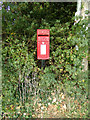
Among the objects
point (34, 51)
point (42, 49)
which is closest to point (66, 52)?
point (42, 49)

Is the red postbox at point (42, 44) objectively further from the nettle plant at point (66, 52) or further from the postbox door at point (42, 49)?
the nettle plant at point (66, 52)

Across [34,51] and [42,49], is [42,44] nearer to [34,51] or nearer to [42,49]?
[42,49]

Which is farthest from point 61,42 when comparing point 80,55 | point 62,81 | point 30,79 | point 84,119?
point 84,119

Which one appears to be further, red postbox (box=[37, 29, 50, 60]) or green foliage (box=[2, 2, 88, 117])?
green foliage (box=[2, 2, 88, 117])

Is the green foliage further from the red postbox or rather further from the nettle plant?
the red postbox

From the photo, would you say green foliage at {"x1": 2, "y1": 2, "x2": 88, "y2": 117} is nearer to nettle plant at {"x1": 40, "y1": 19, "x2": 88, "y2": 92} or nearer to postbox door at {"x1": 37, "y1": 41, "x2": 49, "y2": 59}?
nettle plant at {"x1": 40, "y1": 19, "x2": 88, "y2": 92}

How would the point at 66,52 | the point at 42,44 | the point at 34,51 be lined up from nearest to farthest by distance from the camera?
the point at 42,44, the point at 66,52, the point at 34,51

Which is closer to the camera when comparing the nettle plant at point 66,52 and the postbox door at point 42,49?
the postbox door at point 42,49

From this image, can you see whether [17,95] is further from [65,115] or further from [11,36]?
[11,36]

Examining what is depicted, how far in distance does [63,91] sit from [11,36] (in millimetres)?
1904

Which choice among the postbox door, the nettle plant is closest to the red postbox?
the postbox door

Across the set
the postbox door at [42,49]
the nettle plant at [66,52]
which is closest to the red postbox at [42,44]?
the postbox door at [42,49]

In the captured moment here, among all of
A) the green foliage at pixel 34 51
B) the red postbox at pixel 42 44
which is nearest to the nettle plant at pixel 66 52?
the green foliage at pixel 34 51

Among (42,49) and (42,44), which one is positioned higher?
(42,44)
